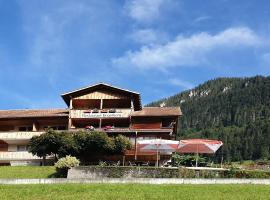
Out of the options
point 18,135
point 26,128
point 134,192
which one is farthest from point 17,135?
point 134,192

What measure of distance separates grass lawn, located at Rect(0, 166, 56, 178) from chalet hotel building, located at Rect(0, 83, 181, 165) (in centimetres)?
1151

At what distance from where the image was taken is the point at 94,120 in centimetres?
6228

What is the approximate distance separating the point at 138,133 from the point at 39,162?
10.8m

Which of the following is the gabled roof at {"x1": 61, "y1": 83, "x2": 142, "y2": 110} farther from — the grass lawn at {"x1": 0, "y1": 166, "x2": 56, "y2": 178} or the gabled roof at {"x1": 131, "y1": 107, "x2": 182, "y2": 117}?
the grass lawn at {"x1": 0, "y1": 166, "x2": 56, "y2": 178}

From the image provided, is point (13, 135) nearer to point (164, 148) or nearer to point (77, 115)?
point (77, 115)

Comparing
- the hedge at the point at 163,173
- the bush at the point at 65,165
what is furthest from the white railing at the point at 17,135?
the hedge at the point at 163,173

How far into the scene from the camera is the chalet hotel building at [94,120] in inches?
2306

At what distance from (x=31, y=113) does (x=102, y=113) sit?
29.4 feet

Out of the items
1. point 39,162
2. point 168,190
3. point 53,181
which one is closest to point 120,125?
point 39,162

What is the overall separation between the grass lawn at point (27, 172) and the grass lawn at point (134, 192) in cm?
946

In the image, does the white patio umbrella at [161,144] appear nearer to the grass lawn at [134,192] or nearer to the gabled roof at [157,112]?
the gabled roof at [157,112]

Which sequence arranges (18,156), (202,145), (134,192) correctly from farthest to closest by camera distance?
(18,156) < (202,145) < (134,192)

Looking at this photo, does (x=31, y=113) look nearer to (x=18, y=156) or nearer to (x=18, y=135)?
(x=18, y=135)

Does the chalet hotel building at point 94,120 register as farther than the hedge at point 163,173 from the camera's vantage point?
Yes
